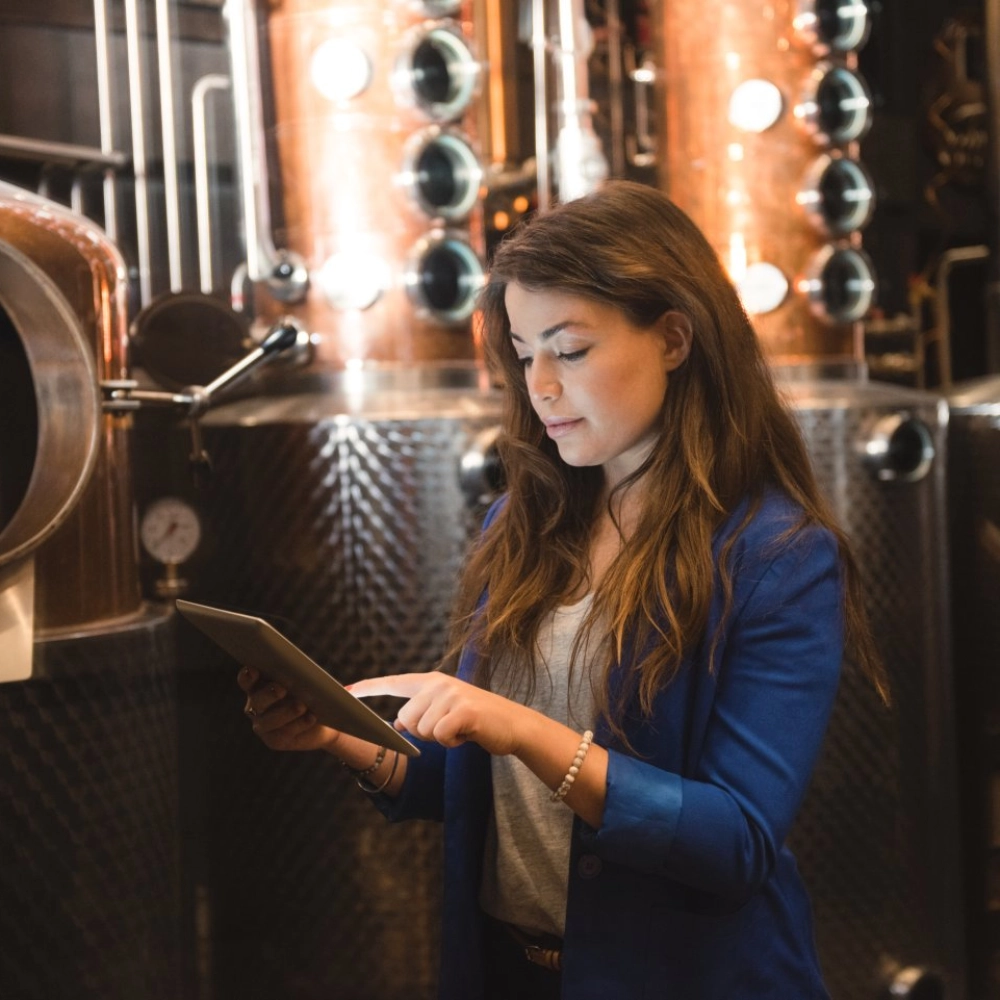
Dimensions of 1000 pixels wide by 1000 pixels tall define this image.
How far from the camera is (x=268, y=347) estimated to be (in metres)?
2.63

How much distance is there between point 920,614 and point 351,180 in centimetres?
180

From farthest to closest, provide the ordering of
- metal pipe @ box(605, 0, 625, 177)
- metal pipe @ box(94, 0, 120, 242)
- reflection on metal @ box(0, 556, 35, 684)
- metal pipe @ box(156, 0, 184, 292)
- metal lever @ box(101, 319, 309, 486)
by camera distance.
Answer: metal pipe @ box(605, 0, 625, 177) → metal pipe @ box(156, 0, 184, 292) → metal pipe @ box(94, 0, 120, 242) → metal lever @ box(101, 319, 309, 486) → reflection on metal @ box(0, 556, 35, 684)

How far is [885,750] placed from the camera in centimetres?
338

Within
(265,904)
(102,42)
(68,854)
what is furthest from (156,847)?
(102,42)

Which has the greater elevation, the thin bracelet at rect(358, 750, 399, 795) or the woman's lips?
the woman's lips

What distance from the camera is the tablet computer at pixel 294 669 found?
1.32 m

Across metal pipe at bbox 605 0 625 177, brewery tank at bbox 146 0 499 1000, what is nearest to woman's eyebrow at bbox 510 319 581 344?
brewery tank at bbox 146 0 499 1000

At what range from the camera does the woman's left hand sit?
1.36 m

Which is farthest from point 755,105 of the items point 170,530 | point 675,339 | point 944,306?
point 675,339

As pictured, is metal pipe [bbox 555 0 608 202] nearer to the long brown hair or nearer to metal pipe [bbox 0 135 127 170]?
metal pipe [bbox 0 135 127 170]

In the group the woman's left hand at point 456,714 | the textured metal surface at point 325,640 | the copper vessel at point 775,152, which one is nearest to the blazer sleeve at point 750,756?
the woman's left hand at point 456,714

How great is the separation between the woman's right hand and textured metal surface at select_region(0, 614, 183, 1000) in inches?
26.5

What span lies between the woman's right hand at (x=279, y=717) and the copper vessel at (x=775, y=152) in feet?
6.93

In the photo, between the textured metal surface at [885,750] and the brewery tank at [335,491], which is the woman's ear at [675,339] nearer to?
the brewery tank at [335,491]
